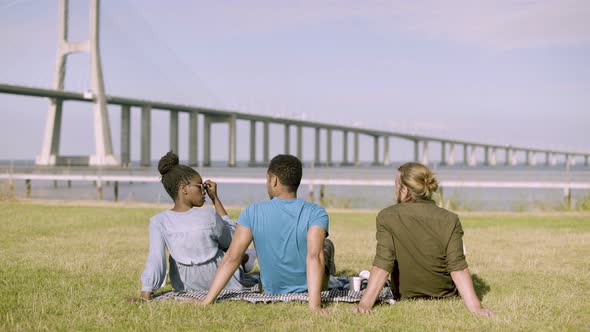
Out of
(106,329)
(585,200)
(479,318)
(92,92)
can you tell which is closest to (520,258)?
(479,318)

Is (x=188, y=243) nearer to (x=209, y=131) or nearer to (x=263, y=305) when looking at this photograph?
(x=263, y=305)

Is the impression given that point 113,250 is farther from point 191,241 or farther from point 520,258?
point 520,258

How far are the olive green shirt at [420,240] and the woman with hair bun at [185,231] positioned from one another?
1067mm

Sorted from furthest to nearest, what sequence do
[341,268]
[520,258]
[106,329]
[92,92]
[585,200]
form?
[92,92] < [585,200] < [520,258] < [341,268] < [106,329]

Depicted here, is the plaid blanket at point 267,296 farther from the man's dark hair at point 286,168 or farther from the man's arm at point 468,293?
the man's dark hair at point 286,168

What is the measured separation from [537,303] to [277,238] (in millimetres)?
1863

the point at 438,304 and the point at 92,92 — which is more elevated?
the point at 92,92

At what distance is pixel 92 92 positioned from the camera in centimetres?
4575

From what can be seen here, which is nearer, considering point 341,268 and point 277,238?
Result: point 277,238

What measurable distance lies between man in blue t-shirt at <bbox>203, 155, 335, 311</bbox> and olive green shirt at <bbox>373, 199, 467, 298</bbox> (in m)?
0.42

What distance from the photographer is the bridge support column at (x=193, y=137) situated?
5683 centimetres

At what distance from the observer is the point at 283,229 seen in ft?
15.3

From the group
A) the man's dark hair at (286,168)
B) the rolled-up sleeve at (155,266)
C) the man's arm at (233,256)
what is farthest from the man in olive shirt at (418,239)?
the rolled-up sleeve at (155,266)

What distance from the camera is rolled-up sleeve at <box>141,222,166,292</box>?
478 cm
